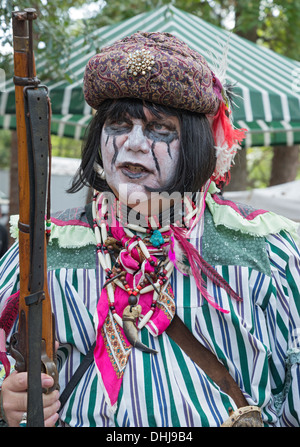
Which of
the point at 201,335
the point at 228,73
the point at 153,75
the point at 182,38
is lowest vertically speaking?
the point at 201,335

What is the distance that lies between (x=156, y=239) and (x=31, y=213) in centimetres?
56

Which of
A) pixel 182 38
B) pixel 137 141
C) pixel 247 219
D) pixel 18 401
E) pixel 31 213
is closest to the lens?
pixel 31 213

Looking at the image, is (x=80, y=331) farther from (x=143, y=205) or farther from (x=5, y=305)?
(x=143, y=205)

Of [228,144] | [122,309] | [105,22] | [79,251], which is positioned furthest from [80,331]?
[105,22]

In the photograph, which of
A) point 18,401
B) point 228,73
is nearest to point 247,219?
point 18,401

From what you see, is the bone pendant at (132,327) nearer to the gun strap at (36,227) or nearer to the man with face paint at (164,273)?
the man with face paint at (164,273)

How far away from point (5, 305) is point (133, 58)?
865mm

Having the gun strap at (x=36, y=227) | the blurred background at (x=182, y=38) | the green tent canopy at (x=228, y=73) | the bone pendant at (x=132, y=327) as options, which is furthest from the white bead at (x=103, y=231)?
the green tent canopy at (x=228, y=73)

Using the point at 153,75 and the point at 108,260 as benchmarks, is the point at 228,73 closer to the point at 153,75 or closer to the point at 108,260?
the point at 153,75

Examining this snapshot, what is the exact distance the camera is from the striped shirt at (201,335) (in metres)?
1.67

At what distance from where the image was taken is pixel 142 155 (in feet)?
5.58

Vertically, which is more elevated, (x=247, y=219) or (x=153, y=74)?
(x=153, y=74)

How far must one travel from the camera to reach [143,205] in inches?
69.1

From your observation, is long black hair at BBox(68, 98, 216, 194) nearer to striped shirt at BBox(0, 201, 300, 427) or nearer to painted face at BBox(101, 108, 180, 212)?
painted face at BBox(101, 108, 180, 212)
